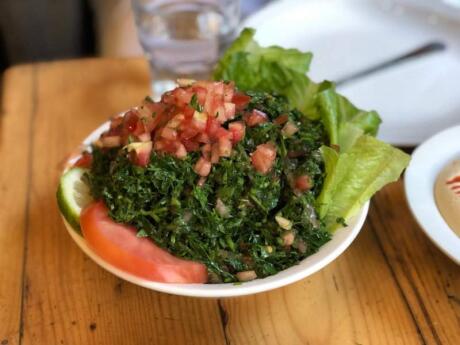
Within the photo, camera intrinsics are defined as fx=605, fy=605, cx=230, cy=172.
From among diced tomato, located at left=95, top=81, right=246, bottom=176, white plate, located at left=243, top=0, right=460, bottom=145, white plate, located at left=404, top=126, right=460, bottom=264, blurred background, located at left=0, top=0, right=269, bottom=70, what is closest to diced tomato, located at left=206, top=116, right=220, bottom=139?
diced tomato, located at left=95, top=81, right=246, bottom=176

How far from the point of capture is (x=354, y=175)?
1.11 meters

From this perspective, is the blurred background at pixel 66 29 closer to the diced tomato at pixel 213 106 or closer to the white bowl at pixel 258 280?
the diced tomato at pixel 213 106

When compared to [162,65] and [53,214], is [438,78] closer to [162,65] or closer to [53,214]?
[162,65]

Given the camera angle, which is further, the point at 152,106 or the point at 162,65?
the point at 162,65

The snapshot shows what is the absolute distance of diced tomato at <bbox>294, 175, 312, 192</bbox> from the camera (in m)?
1.05

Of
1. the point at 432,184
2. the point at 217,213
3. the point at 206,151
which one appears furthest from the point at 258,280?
the point at 432,184

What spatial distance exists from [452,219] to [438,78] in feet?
2.13

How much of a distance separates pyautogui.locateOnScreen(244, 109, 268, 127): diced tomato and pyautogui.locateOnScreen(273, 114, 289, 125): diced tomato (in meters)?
0.03

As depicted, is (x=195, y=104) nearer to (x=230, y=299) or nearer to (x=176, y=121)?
(x=176, y=121)

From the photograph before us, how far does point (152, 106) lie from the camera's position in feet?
3.61

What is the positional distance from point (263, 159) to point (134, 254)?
0.88 feet

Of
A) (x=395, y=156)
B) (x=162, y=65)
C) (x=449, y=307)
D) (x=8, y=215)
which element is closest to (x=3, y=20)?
(x=162, y=65)

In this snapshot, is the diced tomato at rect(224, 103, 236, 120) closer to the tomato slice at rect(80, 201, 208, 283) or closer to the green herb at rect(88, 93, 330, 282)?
the green herb at rect(88, 93, 330, 282)

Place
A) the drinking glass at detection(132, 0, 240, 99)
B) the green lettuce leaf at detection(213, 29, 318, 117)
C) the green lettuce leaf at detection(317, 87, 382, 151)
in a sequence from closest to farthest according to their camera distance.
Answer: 1. the green lettuce leaf at detection(317, 87, 382, 151)
2. the green lettuce leaf at detection(213, 29, 318, 117)
3. the drinking glass at detection(132, 0, 240, 99)
